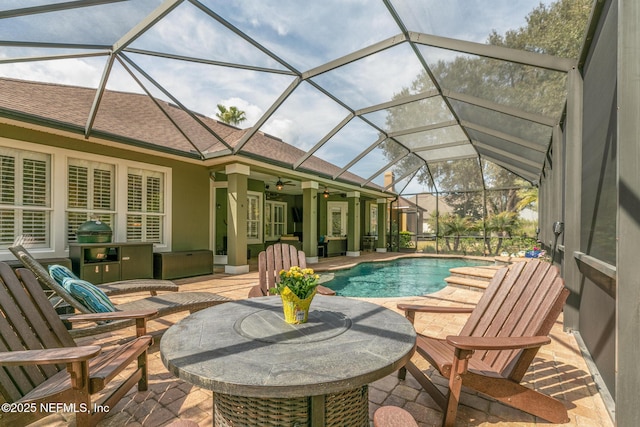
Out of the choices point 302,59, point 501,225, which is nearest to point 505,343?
point 302,59

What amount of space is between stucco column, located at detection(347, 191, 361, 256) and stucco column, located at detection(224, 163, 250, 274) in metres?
5.84

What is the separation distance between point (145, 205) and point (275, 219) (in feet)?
20.3

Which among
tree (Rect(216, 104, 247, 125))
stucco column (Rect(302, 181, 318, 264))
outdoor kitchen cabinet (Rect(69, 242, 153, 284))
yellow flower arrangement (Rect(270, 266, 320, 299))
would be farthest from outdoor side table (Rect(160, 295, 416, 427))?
tree (Rect(216, 104, 247, 125))

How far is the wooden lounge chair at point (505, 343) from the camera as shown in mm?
1636

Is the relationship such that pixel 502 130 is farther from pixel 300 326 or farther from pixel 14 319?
pixel 14 319

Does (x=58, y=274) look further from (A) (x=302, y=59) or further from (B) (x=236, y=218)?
(B) (x=236, y=218)

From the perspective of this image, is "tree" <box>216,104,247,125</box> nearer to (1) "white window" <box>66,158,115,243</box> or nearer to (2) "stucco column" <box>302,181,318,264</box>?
(2) "stucco column" <box>302,181,318,264</box>

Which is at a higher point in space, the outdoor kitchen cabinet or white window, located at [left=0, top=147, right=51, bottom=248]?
white window, located at [left=0, top=147, right=51, bottom=248]

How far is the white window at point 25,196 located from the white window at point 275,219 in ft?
22.4

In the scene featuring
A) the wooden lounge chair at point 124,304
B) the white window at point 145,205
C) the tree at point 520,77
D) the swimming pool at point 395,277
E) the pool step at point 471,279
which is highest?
the tree at point 520,77

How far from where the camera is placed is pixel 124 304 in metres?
3.09

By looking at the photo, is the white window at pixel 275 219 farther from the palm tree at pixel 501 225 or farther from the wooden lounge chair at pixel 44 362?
the wooden lounge chair at pixel 44 362

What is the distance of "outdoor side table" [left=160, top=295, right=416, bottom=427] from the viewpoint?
1.14 m

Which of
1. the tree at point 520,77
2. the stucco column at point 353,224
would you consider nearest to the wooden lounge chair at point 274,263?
the tree at point 520,77
